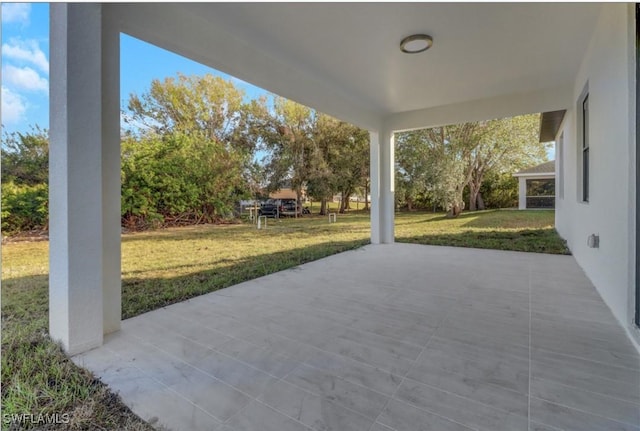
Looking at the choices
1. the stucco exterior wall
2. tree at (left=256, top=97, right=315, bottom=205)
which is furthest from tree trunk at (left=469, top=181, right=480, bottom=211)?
the stucco exterior wall

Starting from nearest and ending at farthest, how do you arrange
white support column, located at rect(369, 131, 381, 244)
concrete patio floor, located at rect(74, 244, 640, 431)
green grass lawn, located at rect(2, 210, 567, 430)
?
1. concrete patio floor, located at rect(74, 244, 640, 431)
2. green grass lawn, located at rect(2, 210, 567, 430)
3. white support column, located at rect(369, 131, 381, 244)

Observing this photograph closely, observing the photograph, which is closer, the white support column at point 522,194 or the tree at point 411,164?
the tree at point 411,164

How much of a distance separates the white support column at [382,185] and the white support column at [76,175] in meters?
5.33

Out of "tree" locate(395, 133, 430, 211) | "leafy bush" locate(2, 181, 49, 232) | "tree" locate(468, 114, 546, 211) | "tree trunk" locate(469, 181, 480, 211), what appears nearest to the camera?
"leafy bush" locate(2, 181, 49, 232)

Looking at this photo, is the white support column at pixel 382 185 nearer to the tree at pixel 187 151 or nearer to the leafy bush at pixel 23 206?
the tree at pixel 187 151

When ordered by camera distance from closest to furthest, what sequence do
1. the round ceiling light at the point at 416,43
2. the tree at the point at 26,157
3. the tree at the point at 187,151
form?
the round ceiling light at the point at 416,43 → the tree at the point at 26,157 → the tree at the point at 187,151

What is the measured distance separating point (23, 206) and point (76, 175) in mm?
5361

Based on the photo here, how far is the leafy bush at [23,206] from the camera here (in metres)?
5.52

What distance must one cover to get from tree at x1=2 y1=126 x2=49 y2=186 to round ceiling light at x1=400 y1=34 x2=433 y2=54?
5.41 metres

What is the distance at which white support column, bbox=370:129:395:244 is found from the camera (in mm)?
6749

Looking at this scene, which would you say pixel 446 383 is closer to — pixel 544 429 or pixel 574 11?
pixel 544 429

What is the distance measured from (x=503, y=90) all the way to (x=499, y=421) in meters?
5.09

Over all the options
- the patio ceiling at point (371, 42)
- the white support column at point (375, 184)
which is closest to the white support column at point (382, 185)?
the white support column at point (375, 184)

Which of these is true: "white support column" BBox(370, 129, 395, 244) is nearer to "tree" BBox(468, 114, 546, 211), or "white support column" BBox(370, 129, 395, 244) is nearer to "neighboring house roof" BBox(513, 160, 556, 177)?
"tree" BBox(468, 114, 546, 211)
